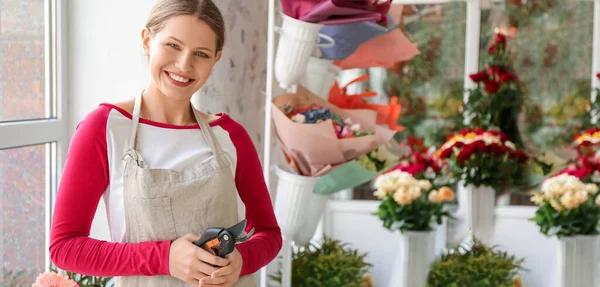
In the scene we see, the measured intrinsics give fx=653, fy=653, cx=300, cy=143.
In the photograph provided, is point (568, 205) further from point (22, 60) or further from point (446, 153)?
point (22, 60)

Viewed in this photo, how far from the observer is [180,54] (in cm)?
126

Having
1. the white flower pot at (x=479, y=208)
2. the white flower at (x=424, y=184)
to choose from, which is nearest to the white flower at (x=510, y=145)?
the white flower pot at (x=479, y=208)

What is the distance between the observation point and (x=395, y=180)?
344 centimetres

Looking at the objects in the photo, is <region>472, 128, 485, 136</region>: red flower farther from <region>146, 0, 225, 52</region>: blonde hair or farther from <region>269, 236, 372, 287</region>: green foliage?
<region>146, 0, 225, 52</region>: blonde hair

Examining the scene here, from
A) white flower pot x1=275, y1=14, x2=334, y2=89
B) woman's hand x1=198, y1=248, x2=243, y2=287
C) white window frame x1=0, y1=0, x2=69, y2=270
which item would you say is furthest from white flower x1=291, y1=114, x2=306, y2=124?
woman's hand x1=198, y1=248, x2=243, y2=287

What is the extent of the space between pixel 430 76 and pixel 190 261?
2515 millimetres

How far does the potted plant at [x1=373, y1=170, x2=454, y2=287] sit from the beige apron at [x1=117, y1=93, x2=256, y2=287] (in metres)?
2.22

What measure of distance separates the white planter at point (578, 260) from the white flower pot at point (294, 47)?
1.87m

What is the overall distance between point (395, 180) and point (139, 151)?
2309 millimetres

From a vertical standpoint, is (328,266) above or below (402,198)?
below

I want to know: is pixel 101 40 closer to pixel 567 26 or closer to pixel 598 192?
pixel 567 26

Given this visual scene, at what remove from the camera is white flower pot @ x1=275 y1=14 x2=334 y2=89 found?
2.40 metres

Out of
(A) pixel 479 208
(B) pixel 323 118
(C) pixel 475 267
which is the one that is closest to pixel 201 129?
(B) pixel 323 118

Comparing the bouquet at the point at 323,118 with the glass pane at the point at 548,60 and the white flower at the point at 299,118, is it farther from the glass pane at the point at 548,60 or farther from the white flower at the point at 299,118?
the glass pane at the point at 548,60
